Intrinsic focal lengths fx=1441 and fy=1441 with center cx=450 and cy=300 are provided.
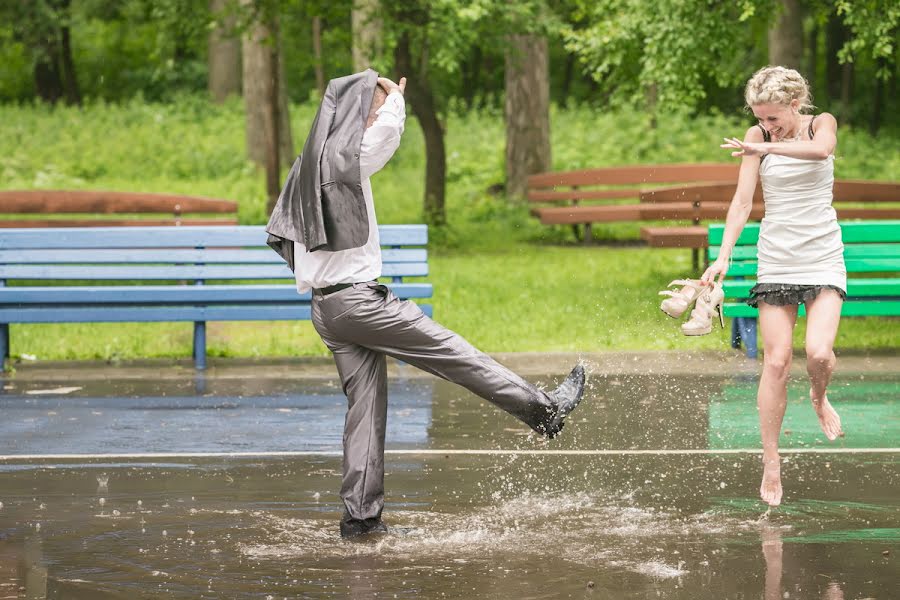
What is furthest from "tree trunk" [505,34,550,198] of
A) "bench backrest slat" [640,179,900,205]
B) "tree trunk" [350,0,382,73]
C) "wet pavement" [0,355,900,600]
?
"wet pavement" [0,355,900,600]

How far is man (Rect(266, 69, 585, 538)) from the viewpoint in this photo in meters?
5.79

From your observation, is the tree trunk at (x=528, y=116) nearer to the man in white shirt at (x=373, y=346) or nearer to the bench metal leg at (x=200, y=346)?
the bench metal leg at (x=200, y=346)

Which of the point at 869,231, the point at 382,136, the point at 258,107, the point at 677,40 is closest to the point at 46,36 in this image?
the point at 258,107

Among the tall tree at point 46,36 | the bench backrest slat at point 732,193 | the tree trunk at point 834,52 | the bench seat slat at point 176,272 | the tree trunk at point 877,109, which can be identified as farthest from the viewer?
the tree trunk at point 877,109

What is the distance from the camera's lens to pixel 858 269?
10703 mm

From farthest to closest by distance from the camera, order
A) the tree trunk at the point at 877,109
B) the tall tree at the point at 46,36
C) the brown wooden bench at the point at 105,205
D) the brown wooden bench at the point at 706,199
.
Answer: the tree trunk at the point at 877,109 → the tall tree at the point at 46,36 → the brown wooden bench at the point at 105,205 → the brown wooden bench at the point at 706,199

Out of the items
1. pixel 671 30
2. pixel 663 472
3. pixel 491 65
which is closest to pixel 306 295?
pixel 663 472

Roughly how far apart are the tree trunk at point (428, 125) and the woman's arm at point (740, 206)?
12667mm

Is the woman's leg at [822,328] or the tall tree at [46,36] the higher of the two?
the tall tree at [46,36]

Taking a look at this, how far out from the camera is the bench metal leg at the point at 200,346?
1080 cm

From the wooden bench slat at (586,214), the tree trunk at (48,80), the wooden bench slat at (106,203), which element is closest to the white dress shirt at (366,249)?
the wooden bench slat at (106,203)

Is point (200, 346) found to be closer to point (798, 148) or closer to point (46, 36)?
point (798, 148)

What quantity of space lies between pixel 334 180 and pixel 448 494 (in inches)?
70.3

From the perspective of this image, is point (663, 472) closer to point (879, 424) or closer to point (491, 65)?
point (879, 424)
